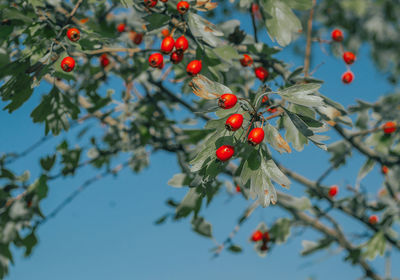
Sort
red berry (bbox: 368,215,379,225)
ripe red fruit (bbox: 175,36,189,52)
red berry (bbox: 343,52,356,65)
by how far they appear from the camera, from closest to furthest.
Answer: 1. ripe red fruit (bbox: 175,36,189,52)
2. red berry (bbox: 343,52,356,65)
3. red berry (bbox: 368,215,379,225)

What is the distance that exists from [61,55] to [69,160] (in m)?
1.46

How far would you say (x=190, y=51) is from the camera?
2092 mm

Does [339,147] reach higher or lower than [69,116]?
lower

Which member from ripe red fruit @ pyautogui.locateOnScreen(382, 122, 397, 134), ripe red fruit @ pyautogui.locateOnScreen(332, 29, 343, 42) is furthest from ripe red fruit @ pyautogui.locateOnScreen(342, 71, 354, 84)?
ripe red fruit @ pyautogui.locateOnScreen(382, 122, 397, 134)

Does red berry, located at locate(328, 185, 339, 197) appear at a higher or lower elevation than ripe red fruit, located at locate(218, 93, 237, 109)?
lower

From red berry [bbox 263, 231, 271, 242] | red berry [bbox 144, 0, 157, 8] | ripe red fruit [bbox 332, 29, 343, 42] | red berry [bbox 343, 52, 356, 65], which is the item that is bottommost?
red berry [bbox 263, 231, 271, 242]

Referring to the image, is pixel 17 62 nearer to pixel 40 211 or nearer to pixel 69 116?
pixel 69 116

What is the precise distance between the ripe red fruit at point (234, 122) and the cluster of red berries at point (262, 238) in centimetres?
258

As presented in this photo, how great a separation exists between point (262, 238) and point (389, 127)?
61.1 inches

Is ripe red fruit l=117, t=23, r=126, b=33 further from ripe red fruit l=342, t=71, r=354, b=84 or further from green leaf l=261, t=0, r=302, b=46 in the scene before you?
ripe red fruit l=342, t=71, r=354, b=84

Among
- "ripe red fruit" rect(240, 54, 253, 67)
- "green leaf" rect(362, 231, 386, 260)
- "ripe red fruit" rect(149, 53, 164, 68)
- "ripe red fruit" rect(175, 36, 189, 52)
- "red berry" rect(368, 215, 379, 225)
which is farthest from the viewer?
"red berry" rect(368, 215, 379, 225)

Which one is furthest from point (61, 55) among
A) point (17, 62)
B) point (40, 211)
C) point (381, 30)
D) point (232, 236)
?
point (381, 30)

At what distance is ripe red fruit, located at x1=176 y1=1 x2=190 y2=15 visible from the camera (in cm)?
175

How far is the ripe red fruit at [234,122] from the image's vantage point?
1.33 metres
